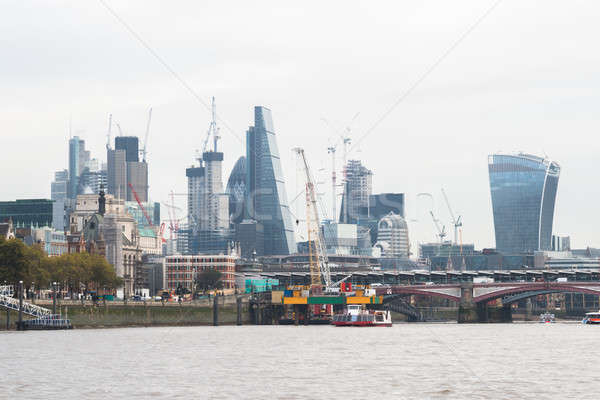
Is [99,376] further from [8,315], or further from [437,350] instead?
[8,315]

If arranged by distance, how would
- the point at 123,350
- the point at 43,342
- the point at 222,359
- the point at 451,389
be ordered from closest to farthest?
1. the point at 451,389
2. the point at 222,359
3. the point at 123,350
4. the point at 43,342

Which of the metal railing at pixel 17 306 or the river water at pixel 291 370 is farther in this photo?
the metal railing at pixel 17 306

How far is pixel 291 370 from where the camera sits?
93625 mm

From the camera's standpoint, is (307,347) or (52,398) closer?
(52,398)

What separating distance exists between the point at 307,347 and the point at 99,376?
152 feet

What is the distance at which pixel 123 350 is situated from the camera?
118m

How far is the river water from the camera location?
3000 inches

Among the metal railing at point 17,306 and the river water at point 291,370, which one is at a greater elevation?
the metal railing at point 17,306

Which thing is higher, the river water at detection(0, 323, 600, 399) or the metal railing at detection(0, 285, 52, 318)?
the metal railing at detection(0, 285, 52, 318)

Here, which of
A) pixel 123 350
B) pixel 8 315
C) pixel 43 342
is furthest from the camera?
pixel 8 315

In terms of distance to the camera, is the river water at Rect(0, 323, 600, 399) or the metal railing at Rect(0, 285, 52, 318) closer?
the river water at Rect(0, 323, 600, 399)

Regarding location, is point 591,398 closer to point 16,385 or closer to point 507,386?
point 507,386

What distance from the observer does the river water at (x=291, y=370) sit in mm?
76188

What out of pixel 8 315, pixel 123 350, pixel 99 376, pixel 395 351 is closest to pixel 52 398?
pixel 99 376
